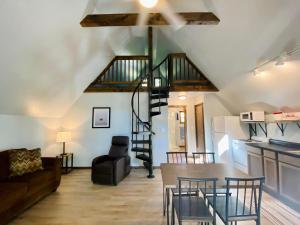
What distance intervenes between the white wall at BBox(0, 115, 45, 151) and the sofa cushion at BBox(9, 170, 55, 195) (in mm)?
1026

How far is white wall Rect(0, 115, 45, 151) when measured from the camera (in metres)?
3.99

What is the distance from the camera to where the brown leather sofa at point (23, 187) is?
2586 mm

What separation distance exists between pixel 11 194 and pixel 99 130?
362cm

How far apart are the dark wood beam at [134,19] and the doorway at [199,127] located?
370 centimetres

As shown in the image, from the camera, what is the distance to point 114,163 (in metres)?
4.54

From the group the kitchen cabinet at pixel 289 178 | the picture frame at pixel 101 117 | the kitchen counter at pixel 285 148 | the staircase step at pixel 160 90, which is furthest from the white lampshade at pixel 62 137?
the kitchen cabinet at pixel 289 178

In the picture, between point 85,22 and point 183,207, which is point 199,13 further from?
point 183,207

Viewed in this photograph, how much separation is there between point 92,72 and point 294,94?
495 centimetres

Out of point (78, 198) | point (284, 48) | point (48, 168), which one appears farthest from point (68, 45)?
point (284, 48)

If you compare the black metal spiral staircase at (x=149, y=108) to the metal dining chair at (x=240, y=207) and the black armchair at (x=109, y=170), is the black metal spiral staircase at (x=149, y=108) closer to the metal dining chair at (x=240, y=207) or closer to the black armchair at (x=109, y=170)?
the black armchair at (x=109, y=170)

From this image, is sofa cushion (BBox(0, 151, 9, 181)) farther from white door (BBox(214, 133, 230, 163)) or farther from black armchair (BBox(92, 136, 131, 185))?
white door (BBox(214, 133, 230, 163))

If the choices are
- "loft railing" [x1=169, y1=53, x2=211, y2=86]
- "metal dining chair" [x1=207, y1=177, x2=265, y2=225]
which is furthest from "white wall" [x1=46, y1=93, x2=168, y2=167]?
"metal dining chair" [x1=207, y1=177, x2=265, y2=225]

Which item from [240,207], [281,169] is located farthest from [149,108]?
[240,207]

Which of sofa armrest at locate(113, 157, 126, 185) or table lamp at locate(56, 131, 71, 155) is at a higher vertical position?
table lamp at locate(56, 131, 71, 155)
